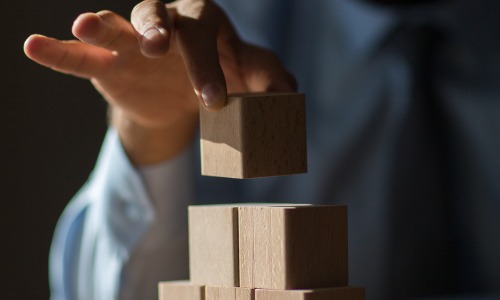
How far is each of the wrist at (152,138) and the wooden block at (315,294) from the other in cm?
52

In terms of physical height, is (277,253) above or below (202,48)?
below

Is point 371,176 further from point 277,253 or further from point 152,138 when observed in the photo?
point 277,253

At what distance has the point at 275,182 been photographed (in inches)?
61.2

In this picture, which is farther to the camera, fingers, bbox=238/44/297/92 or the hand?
fingers, bbox=238/44/297/92

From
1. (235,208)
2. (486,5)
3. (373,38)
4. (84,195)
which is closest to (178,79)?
(235,208)

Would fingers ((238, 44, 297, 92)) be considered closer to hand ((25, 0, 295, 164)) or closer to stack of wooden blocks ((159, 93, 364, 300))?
hand ((25, 0, 295, 164))

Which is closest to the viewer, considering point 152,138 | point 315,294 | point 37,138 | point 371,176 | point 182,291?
point 315,294

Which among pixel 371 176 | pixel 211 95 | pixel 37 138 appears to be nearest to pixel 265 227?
pixel 211 95

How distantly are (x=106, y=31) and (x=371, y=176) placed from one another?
2.68 feet

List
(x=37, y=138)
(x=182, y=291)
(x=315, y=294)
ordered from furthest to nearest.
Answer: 1. (x=37, y=138)
2. (x=182, y=291)
3. (x=315, y=294)

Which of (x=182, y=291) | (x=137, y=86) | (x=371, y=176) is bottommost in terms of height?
(x=182, y=291)

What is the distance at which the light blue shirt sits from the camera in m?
1.33

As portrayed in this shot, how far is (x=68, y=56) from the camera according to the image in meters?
0.88

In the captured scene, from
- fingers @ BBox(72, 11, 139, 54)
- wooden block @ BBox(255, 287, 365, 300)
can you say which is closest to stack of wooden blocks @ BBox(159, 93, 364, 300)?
wooden block @ BBox(255, 287, 365, 300)
